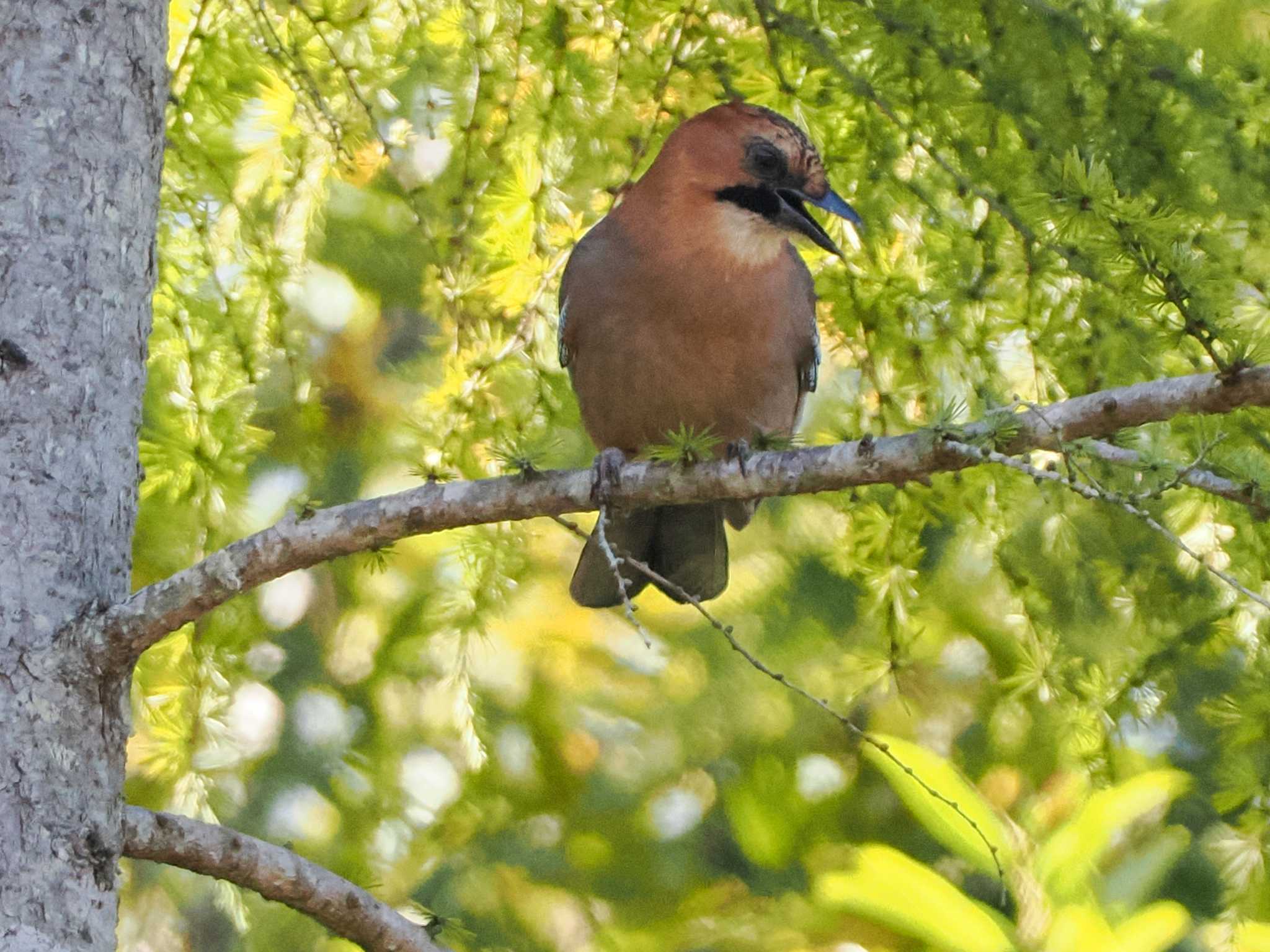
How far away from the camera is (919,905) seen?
118 inches

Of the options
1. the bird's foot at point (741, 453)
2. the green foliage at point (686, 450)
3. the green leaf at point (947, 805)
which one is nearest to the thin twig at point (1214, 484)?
the bird's foot at point (741, 453)

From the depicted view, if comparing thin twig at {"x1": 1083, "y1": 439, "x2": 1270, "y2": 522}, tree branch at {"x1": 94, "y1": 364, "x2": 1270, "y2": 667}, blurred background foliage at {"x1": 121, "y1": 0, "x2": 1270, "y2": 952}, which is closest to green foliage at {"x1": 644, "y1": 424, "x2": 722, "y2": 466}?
tree branch at {"x1": 94, "y1": 364, "x2": 1270, "y2": 667}

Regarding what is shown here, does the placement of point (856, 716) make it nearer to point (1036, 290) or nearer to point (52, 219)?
point (1036, 290)

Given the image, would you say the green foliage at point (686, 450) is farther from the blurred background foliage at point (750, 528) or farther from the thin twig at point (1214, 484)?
the thin twig at point (1214, 484)

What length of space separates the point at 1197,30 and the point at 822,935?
2109mm

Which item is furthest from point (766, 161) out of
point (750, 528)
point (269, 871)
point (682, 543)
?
point (269, 871)

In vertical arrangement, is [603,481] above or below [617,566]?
above

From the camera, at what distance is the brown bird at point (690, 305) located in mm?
3369

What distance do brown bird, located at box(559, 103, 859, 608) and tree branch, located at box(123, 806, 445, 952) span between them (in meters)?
1.07

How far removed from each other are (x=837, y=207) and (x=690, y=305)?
0.46 metres

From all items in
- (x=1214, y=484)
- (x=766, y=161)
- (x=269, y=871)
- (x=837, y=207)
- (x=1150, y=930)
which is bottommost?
(x=269, y=871)

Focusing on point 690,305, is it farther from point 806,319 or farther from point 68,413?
point 68,413

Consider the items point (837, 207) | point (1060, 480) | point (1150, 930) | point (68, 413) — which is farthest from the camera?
point (837, 207)

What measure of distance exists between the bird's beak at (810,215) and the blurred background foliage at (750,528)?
6cm
